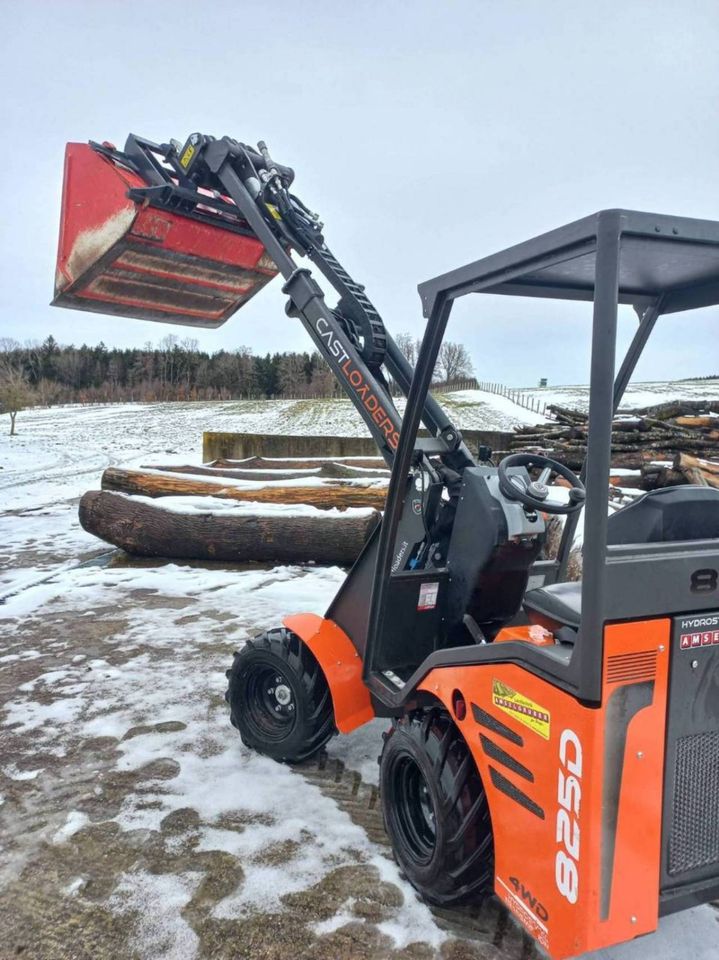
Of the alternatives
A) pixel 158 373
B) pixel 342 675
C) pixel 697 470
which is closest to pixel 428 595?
pixel 342 675

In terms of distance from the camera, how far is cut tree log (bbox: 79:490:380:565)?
762 cm

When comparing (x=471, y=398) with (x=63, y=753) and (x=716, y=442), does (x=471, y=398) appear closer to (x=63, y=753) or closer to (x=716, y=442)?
(x=716, y=442)

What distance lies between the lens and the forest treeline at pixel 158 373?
60.0 m

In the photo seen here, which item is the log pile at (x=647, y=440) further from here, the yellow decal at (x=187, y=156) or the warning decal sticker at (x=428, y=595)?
the warning decal sticker at (x=428, y=595)

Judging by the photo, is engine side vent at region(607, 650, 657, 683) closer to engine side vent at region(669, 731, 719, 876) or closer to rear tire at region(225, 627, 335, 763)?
engine side vent at region(669, 731, 719, 876)

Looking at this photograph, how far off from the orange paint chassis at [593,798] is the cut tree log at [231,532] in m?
5.57

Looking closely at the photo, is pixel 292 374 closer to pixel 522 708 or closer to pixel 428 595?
pixel 428 595

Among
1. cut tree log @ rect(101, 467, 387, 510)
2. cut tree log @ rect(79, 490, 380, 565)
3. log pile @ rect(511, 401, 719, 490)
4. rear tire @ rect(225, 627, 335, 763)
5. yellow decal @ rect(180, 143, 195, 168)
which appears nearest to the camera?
rear tire @ rect(225, 627, 335, 763)

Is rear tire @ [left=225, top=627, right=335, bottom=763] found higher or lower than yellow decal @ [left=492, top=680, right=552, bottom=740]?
lower

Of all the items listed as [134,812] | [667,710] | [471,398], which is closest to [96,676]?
[134,812]

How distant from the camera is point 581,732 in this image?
180 centimetres

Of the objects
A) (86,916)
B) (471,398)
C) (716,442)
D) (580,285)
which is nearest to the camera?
(86,916)

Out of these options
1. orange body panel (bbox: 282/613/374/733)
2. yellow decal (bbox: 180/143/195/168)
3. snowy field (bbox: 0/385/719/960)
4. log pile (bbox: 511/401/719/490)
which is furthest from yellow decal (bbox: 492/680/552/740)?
log pile (bbox: 511/401/719/490)

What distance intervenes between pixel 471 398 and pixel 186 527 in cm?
3194
